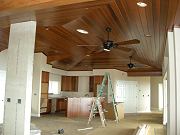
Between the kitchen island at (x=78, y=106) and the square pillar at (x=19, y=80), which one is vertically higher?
the square pillar at (x=19, y=80)

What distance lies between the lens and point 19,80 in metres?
5.06

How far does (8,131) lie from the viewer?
499cm

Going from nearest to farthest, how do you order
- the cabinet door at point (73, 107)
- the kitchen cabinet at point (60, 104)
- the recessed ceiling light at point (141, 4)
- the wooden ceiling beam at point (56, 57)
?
the recessed ceiling light at point (141, 4), the wooden ceiling beam at point (56, 57), the cabinet door at point (73, 107), the kitchen cabinet at point (60, 104)

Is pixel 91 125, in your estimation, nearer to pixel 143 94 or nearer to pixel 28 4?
pixel 28 4

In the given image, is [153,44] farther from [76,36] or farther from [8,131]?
[8,131]

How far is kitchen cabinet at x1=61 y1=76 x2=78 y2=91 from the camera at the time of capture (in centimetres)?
1377

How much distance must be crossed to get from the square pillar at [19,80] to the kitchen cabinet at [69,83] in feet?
28.1

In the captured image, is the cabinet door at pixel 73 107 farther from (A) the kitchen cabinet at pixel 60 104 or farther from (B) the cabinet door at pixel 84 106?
(A) the kitchen cabinet at pixel 60 104

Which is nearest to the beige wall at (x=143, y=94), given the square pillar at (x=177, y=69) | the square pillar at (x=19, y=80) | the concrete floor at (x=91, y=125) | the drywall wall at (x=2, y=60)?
the concrete floor at (x=91, y=125)

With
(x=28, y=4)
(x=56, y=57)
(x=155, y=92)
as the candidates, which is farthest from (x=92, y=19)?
(x=155, y=92)

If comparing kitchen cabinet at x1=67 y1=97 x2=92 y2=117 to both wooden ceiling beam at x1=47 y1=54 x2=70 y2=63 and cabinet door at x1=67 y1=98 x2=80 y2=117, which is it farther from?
wooden ceiling beam at x1=47 y1=54 x2=70 y2=63

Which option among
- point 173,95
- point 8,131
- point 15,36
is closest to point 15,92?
point 8,131

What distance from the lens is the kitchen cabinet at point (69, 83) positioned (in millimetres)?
13773

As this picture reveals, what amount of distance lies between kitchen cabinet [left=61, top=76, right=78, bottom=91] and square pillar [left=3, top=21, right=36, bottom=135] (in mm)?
8571
